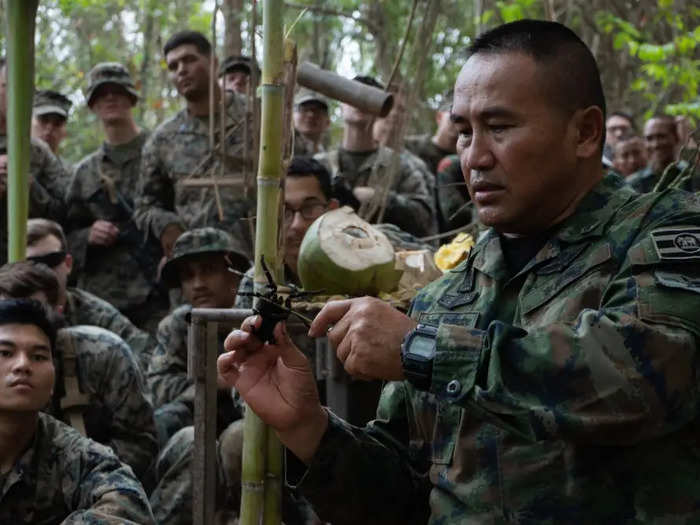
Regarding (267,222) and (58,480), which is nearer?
(267,222)

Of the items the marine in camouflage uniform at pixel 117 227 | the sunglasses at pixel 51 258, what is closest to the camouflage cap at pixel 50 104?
the marine in camouflage uniform at pixel 117 227

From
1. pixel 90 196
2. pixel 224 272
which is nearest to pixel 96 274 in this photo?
pixel 90 196

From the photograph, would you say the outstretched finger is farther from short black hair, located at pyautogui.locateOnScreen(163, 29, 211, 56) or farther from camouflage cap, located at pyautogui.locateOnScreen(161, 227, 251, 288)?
short black hair, located at pyautogui.locateOnScreen(163, 29, 211, 56)

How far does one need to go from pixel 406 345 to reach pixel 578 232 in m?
0.50

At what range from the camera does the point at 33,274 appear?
15.7 ft

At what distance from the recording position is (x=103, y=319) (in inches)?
233

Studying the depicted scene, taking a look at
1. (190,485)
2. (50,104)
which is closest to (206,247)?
(190,485)

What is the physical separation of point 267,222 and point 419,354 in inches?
30.1

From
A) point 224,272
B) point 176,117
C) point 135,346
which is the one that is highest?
point 176,117

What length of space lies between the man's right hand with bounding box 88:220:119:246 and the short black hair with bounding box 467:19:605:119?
196 inches

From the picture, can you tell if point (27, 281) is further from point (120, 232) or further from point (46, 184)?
point (46, 184)

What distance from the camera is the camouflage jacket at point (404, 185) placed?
6.36 metres

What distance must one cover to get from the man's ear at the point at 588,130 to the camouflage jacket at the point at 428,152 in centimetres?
537

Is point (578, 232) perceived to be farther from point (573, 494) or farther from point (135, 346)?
point (135, 346)
